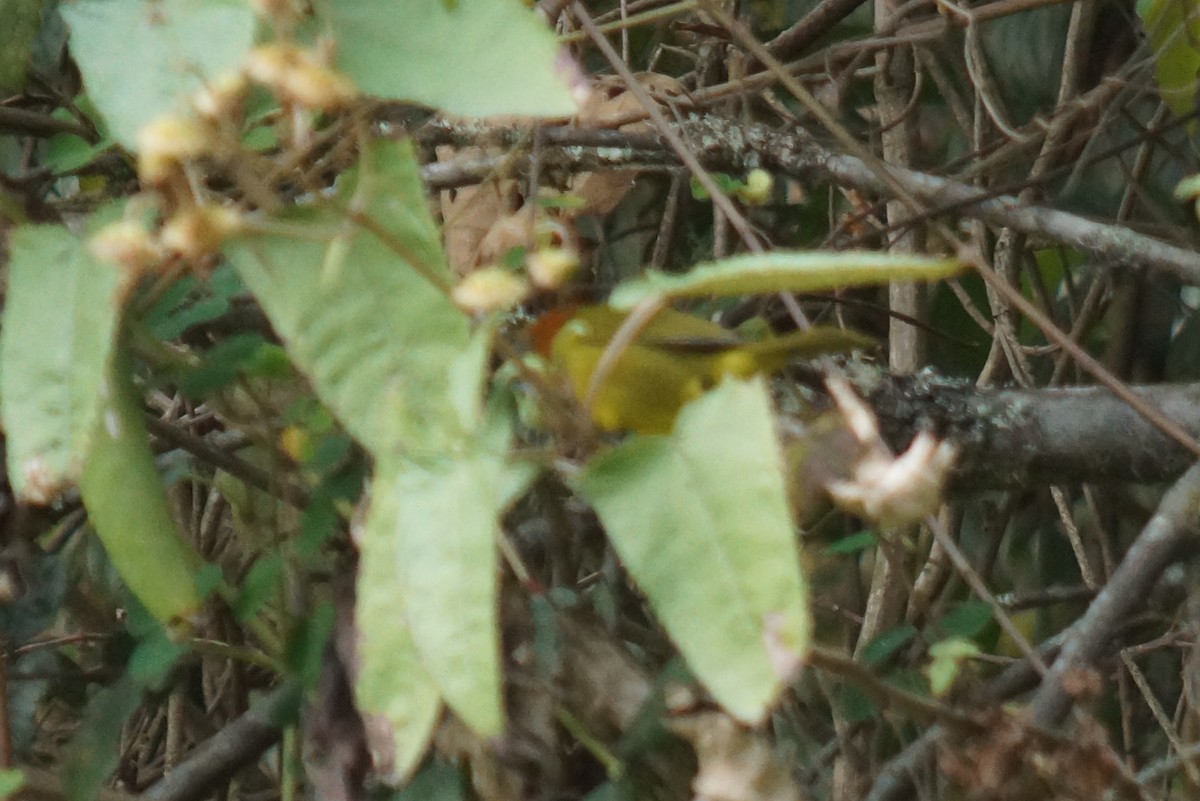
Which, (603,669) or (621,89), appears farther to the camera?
(621,89)

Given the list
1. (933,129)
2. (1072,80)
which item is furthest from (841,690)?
(933,129)

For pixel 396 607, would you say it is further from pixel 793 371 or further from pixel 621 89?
pixel 621 89

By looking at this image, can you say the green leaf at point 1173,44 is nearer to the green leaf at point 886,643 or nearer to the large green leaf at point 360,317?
the green leaf at point 886,643

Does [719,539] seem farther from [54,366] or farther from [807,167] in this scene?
[807,167]

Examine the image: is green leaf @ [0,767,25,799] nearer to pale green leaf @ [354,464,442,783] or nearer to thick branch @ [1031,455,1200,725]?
pale green leaf @ [354,464,442,783]

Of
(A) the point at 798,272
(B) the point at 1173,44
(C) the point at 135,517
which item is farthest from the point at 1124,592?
(B) the point at 1173,44

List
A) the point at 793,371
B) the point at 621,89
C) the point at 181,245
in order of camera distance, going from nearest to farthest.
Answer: the point at 181,245 < the point at 793,371 < the point at 621,89

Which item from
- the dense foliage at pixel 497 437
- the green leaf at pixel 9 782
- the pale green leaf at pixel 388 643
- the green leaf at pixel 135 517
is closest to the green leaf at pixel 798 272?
the dense foliage at pixel 497 437
